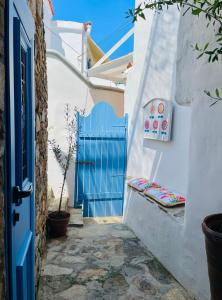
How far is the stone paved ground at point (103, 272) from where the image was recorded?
2.51 meters

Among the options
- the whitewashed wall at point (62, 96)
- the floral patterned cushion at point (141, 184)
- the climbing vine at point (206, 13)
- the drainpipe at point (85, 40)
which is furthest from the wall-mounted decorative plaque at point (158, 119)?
the drainpipe at point (85, 40)

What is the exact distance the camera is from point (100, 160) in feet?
16.8

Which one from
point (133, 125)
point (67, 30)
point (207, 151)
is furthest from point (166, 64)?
point (67, 30)

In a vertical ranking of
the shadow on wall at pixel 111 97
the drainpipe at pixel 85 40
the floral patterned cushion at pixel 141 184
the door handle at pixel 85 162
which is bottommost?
the floral patterned cushion at pixel 141 184

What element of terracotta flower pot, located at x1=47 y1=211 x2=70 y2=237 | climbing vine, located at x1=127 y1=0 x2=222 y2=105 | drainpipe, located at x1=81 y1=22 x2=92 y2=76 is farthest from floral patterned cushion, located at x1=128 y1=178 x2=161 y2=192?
drainpipe, located at x1=81 y1=22 x2=92 y2=76

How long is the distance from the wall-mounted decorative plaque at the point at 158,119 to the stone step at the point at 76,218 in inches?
66.1

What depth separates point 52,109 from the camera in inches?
199

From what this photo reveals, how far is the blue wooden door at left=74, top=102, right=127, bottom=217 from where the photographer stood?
502cm

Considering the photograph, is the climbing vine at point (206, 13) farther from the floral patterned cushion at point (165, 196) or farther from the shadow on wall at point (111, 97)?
the shadow on wall at point (111, 97)

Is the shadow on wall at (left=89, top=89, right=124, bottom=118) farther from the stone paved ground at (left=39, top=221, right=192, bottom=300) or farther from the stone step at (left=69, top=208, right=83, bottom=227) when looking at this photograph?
the stone paved ground at (left=39, top=221, right=192, bottom=300)

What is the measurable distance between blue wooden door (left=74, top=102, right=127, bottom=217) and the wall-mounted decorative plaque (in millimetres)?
981

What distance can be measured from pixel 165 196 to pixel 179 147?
61cm

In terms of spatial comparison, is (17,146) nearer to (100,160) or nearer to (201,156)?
(201,156)

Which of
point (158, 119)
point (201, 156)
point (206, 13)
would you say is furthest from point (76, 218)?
point (206, 13)
